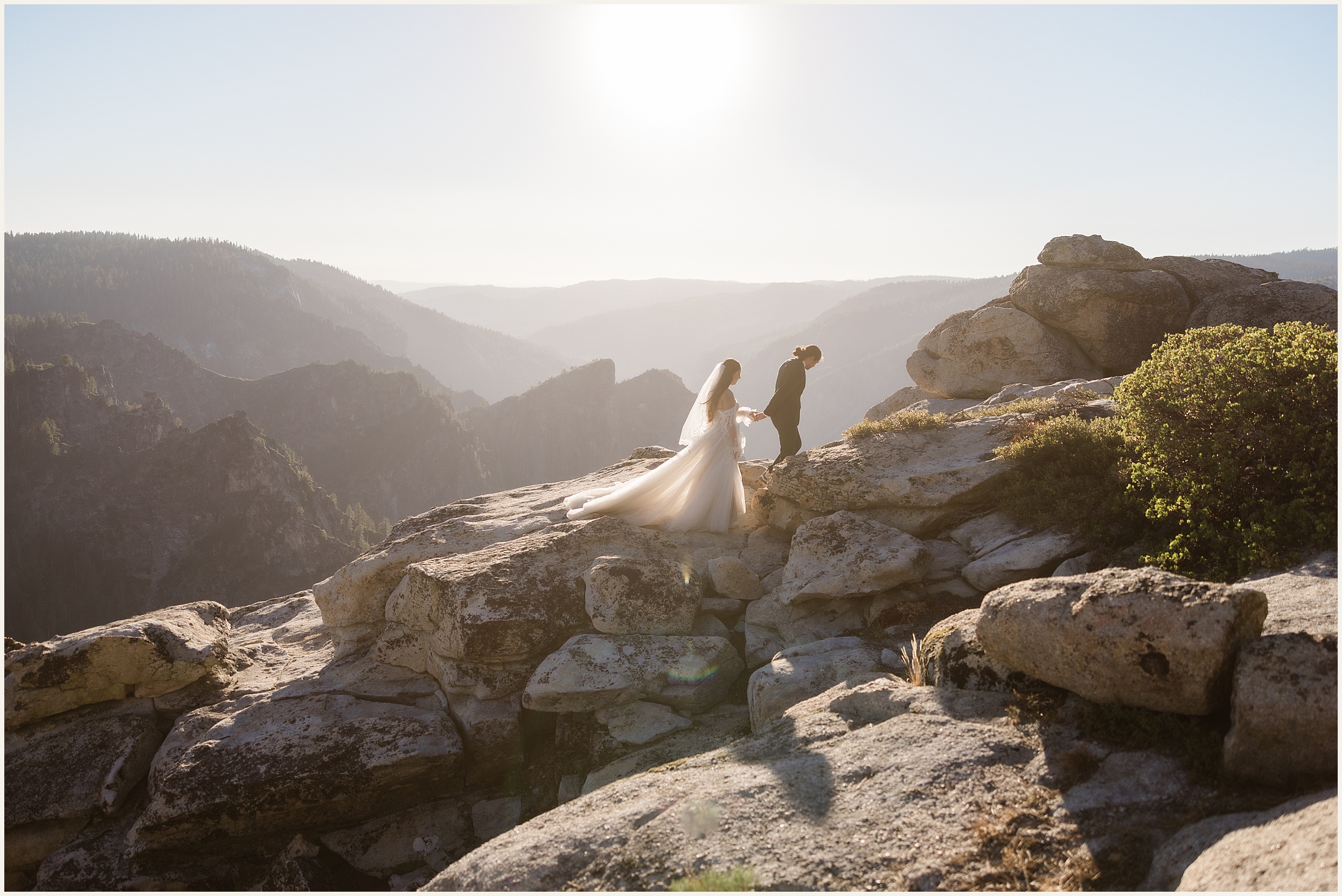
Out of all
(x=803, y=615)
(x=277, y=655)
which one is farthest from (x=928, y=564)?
(x=277, y=655)

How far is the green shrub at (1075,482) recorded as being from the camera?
36.0 ft

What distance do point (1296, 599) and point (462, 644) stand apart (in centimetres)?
1168

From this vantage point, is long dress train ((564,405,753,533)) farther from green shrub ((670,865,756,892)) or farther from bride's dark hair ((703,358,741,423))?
green shrub ((670,865,756,892))

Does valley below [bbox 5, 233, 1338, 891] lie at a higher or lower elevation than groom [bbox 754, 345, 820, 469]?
lower

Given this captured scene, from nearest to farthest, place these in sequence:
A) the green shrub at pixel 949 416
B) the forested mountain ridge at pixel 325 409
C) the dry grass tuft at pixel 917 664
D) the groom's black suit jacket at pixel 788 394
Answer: the dry grass tuft at pixel 917 664, the green shrub at pixel 949 416, the groom's black suit jacket at pixel 788 394, the forested mountain ridge at pixel 325 409

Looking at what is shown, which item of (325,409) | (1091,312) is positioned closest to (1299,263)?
(1091,312)

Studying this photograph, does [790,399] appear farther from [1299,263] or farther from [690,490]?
[1299,263]

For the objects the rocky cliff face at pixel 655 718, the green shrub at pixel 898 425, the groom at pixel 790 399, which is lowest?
the rocky cliff face at pixel 655 718

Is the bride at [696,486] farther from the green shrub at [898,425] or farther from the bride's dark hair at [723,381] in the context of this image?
the green shrub at [898,425]

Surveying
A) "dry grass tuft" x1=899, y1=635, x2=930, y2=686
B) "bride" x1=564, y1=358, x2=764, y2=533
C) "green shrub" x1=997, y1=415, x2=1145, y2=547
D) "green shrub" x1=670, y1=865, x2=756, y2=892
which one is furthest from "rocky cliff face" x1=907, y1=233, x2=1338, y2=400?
"green shrub" x1=670, y1=865, x2=756, y2=892

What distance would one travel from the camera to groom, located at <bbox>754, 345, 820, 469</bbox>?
628 inches

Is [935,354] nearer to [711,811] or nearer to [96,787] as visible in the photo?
[711,811]

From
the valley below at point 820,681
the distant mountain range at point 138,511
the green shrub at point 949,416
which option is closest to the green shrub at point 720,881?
the valley below at point 820,681

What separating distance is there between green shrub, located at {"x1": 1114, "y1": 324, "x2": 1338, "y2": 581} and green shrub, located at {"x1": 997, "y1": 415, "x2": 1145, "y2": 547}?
721mm
